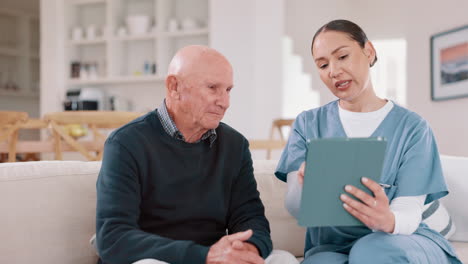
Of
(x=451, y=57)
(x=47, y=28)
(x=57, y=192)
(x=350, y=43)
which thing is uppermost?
(x=47, y=28)

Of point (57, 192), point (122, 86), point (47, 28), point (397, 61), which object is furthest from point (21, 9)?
point (57, 192)

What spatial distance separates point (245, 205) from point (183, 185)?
21 cm

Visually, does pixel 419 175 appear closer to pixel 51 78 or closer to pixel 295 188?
pixel 295 188

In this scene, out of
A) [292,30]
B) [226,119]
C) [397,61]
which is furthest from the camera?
[397,61]

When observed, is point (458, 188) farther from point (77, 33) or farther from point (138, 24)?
point (77, 33)

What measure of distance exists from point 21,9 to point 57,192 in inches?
301

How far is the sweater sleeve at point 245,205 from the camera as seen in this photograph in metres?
1.50

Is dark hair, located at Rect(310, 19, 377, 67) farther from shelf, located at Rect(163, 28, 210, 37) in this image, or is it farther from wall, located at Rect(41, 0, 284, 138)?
shelf, located at Rect(163, 28, 210, 37)

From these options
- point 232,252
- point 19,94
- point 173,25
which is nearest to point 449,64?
point 173,25

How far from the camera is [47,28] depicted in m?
6.36

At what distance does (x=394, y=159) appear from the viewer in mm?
1475

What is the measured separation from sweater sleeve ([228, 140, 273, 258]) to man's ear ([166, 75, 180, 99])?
27 centimetres

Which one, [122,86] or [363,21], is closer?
[122,86]

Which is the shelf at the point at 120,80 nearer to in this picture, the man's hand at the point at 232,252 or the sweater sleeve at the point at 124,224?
the sweater sleeve at the point at 124,224
